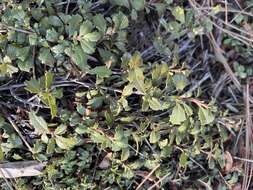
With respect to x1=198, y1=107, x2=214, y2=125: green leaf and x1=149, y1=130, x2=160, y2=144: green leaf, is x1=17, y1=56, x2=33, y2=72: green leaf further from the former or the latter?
x1=198, y1=107, x2=214, y2=125: green leaf

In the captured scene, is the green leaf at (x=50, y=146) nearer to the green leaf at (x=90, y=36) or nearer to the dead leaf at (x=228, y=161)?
the green leaf at (x=90, y=36)

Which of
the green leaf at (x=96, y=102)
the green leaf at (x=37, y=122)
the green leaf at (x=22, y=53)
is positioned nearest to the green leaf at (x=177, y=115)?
the green leaf at (x=96, y=102)

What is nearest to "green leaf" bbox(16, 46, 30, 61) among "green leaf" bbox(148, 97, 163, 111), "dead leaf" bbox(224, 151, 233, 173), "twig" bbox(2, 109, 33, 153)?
"twig" bbox(2, 109, 33, 153)

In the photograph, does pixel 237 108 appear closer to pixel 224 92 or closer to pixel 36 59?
pixel 224 92

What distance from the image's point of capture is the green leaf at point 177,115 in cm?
165

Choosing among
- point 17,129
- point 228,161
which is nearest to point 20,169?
point 17,129

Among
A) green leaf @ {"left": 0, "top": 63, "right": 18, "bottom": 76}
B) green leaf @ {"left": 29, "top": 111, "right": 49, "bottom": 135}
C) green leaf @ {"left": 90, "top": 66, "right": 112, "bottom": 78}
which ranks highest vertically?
green leaf @ {"left": 0, "top": 63, "right": 18, "bottom": 76}

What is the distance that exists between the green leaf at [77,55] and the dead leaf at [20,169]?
427 mm

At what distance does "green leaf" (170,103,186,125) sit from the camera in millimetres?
1652

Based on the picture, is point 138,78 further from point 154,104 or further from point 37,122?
point 37,122

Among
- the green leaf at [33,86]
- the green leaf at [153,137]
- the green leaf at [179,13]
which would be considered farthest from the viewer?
the green leaf at [179,13]

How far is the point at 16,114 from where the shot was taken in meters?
1.67

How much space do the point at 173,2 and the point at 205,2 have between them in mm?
160

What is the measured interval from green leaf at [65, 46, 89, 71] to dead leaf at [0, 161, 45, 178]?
43cm
